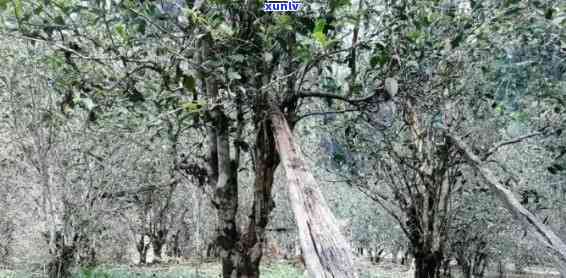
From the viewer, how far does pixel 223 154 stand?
265cm

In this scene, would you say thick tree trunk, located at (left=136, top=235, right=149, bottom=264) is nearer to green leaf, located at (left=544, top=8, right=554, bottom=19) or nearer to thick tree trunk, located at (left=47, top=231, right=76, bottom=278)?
thick tree trunk, located at (left=47, top=231, right=76, bottom=278)

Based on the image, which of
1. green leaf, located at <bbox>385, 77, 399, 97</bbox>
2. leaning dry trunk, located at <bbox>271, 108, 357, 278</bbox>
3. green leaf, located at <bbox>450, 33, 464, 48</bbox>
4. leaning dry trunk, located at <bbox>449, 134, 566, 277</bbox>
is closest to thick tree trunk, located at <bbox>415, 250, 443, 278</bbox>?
leaning dry trunk, located at <bbox>449, 134, 566, 277</bbox>

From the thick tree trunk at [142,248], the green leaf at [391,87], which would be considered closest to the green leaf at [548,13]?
the green leaf at [391,87]

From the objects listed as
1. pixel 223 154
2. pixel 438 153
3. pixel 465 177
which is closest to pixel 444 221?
pixel 438 153

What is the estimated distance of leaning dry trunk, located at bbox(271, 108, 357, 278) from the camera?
1008 mm

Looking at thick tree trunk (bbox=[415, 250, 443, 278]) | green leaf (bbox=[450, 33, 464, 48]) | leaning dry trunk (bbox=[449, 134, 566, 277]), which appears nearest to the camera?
leaning dry trunk (bbox=[449, 134, 566, 277])

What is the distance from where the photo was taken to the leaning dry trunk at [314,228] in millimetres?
1008

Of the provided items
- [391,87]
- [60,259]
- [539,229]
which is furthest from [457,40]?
[60,259]

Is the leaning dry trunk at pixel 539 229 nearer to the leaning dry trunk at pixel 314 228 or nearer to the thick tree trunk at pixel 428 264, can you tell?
the leaning dry trunk at pixel 314 228

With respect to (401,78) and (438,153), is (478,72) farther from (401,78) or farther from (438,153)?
(401,78)

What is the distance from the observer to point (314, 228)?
1177 millimetres

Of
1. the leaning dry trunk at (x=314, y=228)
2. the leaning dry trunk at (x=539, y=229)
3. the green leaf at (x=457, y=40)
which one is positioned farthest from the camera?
the green leaf at (x=457, y=40)

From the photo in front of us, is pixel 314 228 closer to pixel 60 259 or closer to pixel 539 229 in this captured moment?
pixel 539 229

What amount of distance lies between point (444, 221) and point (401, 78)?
2.20m
